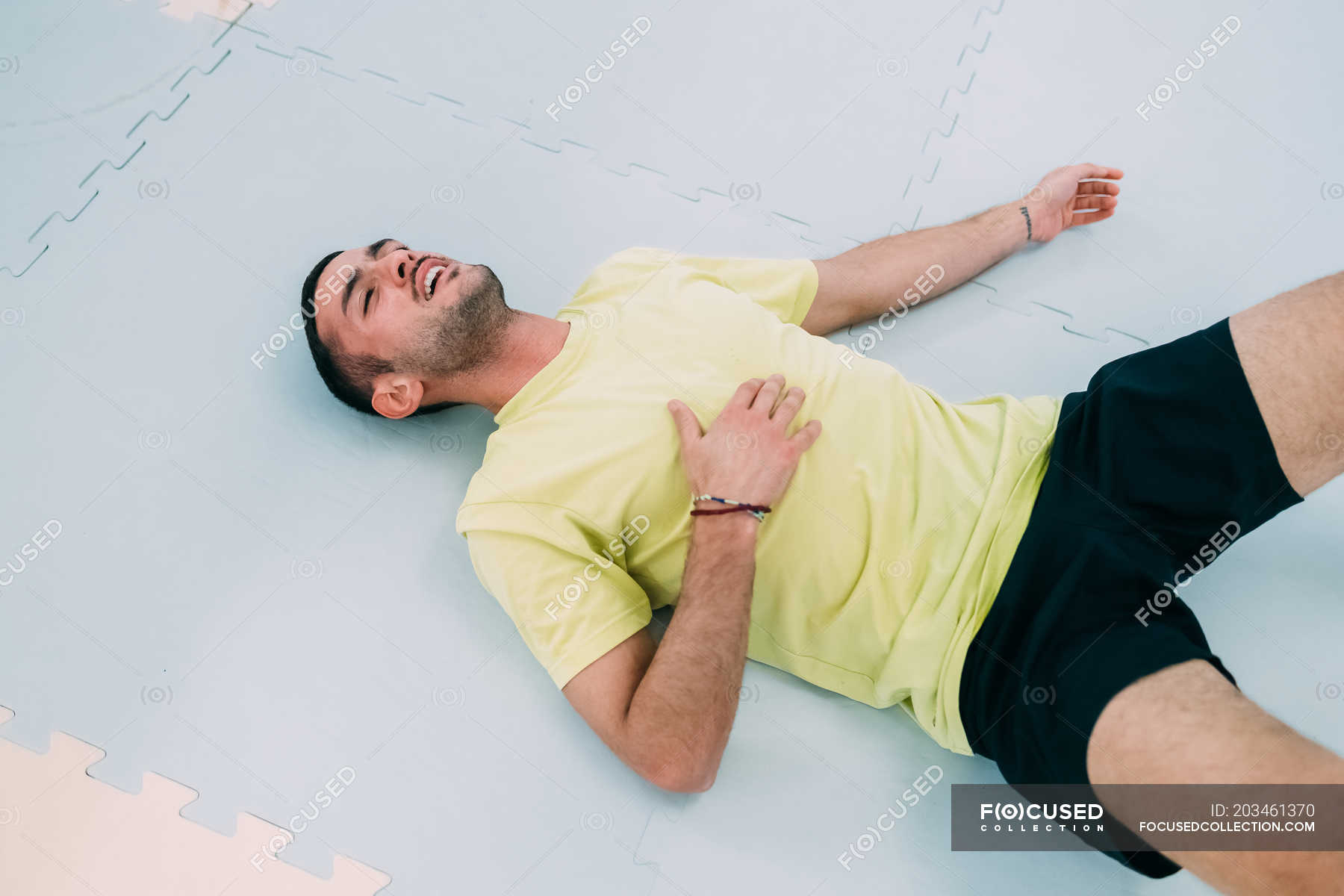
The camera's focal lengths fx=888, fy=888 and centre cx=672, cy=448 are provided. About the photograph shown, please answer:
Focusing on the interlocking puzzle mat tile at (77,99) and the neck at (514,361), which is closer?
the neck at (514,361)

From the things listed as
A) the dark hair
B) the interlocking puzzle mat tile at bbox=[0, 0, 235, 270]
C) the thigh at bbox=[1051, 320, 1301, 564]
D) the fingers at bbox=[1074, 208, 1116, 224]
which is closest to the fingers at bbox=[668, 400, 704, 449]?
the dark hair

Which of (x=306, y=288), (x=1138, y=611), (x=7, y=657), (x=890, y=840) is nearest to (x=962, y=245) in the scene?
(x=1138, y=611)

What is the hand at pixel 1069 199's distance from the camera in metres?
1.75

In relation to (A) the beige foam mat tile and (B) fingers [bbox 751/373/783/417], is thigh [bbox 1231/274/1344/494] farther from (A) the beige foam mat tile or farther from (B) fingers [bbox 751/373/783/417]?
(A) the beige foam mat tile

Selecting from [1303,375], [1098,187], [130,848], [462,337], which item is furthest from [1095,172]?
[130,848]

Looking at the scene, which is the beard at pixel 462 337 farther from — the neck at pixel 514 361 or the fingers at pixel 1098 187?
the fingers at pixel 1098 187

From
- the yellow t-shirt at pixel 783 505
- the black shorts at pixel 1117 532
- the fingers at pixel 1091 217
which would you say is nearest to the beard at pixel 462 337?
the yellow t-shirt at pixel 783 505

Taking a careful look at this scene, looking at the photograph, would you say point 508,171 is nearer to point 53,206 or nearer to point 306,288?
point 306,288

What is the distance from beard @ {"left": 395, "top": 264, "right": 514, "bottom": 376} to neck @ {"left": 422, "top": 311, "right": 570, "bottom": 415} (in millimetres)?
11

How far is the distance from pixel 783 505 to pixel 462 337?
0.60 m

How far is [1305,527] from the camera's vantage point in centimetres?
160

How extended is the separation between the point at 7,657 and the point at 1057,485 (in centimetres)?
177

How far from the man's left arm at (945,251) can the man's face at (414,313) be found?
0.59 meters

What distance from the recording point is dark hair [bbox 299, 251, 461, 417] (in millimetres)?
1510
